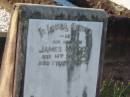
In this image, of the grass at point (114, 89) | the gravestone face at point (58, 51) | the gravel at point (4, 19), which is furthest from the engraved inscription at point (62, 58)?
the gravel at point (4, 19)

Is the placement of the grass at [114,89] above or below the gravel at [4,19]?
below

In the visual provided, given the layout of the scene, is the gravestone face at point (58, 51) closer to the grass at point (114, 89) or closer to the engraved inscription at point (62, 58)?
the engraved inscription at point (62, 58)

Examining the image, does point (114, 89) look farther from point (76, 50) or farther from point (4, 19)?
point (4, 19)

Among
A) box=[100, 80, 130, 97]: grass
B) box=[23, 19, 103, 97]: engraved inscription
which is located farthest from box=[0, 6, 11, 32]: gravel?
box=[23, 19, 103, 97]: engraved inscription

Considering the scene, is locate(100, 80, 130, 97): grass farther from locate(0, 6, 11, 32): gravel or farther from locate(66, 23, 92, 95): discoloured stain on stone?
locate(0, 6, 11, 32): gravel

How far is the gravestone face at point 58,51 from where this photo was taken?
438 cm

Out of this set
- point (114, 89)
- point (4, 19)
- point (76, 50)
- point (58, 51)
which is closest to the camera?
point (58, 51)

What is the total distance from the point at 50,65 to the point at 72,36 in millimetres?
340

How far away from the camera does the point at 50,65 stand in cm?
458

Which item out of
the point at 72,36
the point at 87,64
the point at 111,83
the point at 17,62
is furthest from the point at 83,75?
the point at 111,83

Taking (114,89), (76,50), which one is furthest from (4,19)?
(76,50)

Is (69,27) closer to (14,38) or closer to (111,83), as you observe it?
(14,38)

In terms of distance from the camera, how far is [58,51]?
15.1 ft

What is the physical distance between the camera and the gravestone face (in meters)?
4.38
